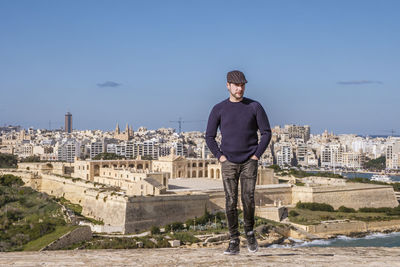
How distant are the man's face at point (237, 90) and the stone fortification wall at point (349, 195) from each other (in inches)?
1019

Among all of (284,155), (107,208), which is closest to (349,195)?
(107,208)

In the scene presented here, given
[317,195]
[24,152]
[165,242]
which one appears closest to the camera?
[165,242]

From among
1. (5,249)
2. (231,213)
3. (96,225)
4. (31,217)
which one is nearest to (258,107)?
(231,213)

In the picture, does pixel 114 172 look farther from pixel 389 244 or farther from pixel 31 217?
pixel 389 244

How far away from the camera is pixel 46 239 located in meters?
19.0

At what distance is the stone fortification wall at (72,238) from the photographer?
18456 mm

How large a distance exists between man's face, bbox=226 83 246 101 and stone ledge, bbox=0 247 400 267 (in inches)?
60.7

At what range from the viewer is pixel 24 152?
7575cm

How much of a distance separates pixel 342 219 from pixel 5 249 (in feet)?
54.6

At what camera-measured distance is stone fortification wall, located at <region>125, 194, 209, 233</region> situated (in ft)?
75.4

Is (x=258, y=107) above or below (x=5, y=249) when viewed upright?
above

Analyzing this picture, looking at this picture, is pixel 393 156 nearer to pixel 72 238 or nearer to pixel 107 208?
pixel 107 208

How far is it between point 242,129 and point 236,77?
0.50 m

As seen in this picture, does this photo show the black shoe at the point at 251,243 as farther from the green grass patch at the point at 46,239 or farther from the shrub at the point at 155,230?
the shrub at the point at 155,230
